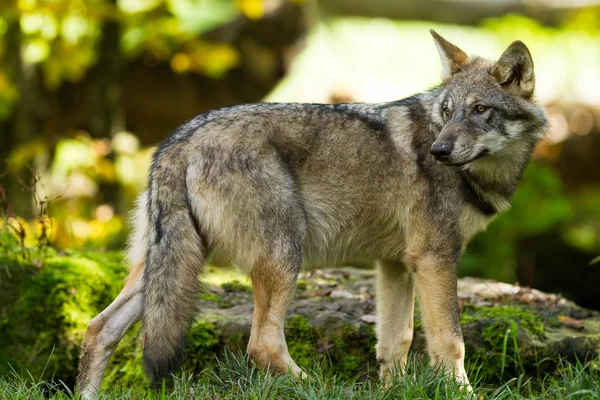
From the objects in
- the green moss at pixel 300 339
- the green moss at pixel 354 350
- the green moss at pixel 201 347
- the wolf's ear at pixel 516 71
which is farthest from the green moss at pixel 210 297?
the wolf's ear at pixel 516 71

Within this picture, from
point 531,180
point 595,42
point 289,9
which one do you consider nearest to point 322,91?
point 289,9

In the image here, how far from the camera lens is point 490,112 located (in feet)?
17.6

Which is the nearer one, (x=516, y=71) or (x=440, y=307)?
(x=440, y=307)

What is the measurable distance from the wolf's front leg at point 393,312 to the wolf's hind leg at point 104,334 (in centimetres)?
183

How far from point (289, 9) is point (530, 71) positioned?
31.5ft

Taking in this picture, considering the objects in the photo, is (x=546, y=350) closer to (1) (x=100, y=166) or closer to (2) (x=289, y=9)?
(1) (x=100, y=166)

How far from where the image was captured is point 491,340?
20.1ft

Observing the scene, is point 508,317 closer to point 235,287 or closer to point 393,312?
point 393,312

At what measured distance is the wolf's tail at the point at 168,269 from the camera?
466 cm

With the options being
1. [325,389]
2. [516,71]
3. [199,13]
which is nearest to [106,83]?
[199,13]

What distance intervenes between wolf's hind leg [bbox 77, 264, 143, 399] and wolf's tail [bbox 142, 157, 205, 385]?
1.13 ft

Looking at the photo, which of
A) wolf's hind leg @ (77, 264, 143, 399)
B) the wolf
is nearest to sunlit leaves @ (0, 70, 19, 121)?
the wolf

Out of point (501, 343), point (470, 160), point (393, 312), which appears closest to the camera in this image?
point (470, 160)

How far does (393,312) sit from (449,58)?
1950mm
